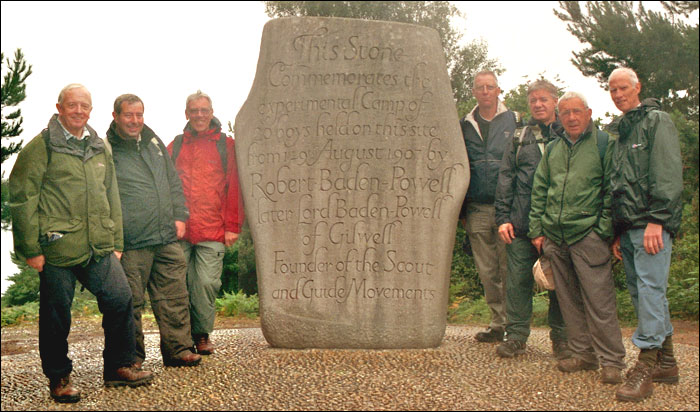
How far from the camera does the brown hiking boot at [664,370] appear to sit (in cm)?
509

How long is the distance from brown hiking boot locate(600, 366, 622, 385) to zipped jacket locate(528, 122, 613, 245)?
918 millimetres

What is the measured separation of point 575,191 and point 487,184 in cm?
115

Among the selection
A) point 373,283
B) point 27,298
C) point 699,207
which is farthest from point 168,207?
point 27,298

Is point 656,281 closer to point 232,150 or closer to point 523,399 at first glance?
point 523,399

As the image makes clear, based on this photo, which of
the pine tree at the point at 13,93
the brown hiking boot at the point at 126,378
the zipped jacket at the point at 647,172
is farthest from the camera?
the pine tree at the point at 13,93

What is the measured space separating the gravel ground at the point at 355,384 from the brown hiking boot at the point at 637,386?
0.20 feet

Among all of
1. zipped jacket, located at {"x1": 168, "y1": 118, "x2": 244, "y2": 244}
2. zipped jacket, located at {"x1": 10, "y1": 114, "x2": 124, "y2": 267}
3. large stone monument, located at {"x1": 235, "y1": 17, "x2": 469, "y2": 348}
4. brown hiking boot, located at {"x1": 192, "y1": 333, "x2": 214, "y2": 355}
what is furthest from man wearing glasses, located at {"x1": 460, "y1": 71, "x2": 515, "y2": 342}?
zipped jacket, located at {"x1": 10, "y1": 114, "x2": 124, "y2": 267}

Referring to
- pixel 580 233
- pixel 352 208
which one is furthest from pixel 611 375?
pixel 352 208

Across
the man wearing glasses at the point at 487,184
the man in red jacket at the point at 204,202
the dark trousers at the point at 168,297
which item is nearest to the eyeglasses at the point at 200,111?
the man in red jacket at the point at 204,202

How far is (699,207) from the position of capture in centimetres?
982

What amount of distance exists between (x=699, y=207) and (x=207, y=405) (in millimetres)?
7870

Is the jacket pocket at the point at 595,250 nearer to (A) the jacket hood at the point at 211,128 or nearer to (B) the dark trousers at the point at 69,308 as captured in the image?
(A) the jacket hood at the point at 211,128

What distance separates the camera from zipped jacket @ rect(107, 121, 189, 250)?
5.25 metres

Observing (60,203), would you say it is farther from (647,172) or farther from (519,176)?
(647,172)
